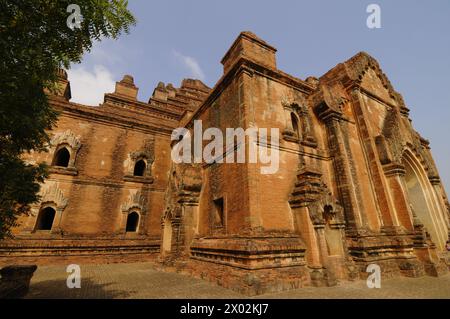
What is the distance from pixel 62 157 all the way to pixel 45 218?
377 centimetres

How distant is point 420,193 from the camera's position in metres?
12.8

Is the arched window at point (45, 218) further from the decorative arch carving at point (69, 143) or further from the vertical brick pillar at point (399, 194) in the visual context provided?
the vertical brick pillar at point (399, 194)

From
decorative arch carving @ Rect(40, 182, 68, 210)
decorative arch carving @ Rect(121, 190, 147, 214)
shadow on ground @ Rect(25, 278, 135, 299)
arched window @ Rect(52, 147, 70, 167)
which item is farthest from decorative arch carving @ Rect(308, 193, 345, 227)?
arched window @ Rect(52, 147, 70, 167)

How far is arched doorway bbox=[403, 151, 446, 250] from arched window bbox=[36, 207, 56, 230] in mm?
20090

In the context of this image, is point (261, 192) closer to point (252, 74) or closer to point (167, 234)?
point (252, 74)

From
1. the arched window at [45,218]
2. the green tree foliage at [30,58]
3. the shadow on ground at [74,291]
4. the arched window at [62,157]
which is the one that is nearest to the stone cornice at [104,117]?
the arched window at [62,157]

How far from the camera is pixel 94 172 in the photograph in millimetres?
14008

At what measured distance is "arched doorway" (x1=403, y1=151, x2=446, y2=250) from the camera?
483 inches

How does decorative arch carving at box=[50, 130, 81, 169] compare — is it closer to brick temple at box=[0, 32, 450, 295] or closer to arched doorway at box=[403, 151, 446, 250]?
brick temple at box=[0, 32, 450, 295]

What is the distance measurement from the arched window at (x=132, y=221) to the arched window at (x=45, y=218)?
4114 millimetres

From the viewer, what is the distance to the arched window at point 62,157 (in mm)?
13922

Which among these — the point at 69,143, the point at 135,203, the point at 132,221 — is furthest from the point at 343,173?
the point at 69,143

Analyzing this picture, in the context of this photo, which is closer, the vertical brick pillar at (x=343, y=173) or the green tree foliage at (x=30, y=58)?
the green tree foliage at (x=30, y=58)

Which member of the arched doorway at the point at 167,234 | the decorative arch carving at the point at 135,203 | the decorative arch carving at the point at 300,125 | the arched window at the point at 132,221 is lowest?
the arched doorway at the point at 167,234
